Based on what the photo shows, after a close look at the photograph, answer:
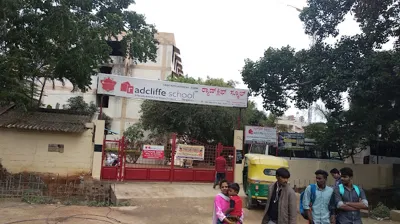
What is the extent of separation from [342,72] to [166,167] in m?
8.21

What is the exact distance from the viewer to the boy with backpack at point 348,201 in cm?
464

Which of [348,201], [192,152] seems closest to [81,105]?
[192,152]

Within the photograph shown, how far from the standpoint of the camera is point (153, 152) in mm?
13961

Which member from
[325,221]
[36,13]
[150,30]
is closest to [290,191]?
[325,221]

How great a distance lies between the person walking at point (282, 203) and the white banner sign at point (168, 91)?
34.5 ft

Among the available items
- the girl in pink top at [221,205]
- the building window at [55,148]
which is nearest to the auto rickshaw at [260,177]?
the girl in pink top at [221,205]

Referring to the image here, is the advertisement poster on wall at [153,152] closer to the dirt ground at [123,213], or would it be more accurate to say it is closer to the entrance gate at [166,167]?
the entrance gate at [166,167]

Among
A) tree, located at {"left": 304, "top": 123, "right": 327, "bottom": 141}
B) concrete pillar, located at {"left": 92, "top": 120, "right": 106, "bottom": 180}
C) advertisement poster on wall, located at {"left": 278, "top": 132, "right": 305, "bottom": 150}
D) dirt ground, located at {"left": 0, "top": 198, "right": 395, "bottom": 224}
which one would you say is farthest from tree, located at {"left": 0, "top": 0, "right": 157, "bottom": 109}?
tree, located at {"left": 304, "top": 123, "right": 327, "bottom": 141}

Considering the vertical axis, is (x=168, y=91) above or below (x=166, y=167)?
above

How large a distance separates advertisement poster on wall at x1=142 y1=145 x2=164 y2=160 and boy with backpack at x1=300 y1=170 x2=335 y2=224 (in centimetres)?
964

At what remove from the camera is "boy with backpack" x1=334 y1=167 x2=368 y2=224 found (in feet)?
15.2

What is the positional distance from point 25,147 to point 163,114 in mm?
11316

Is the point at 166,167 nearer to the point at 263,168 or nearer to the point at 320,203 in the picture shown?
the point at 263,168

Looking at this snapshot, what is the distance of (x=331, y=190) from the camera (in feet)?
15.8
